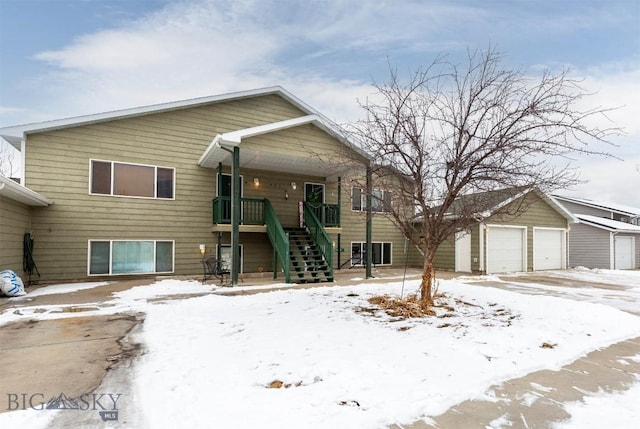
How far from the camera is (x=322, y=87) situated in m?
13.9

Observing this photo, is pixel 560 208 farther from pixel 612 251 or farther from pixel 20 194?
pixel 20 194

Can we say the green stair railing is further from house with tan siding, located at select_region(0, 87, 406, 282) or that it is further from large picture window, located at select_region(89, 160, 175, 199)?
large picture window, located at select_region(89, 160, 175, 199)

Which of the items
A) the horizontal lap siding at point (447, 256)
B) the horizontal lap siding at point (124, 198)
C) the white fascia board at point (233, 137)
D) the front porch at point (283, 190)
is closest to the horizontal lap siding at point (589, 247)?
the horizontal lap siding at point (447, 256)

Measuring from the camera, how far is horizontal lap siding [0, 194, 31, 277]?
7.76m

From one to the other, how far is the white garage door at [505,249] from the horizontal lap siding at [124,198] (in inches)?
406

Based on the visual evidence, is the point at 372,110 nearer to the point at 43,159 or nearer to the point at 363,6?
the point at 363,6

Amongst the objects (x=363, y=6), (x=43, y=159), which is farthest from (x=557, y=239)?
(x=43, y=159)

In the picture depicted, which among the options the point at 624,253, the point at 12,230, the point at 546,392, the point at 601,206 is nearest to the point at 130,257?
the point at 12,230

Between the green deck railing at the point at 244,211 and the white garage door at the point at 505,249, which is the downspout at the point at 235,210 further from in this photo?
the white garage door at the point at 505,249

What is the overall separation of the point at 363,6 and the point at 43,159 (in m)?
9.45

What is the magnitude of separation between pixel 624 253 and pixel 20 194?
2552 centimetres

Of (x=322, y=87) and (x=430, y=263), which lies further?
(x=322, y=87)

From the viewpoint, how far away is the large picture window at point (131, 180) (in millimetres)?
10062

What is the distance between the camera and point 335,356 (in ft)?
12.2
